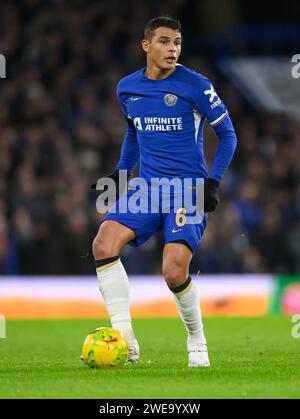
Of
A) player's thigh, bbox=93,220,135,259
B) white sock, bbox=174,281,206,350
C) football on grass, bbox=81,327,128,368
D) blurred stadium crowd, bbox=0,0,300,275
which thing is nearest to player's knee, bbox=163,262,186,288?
white sock, bbox=174,281,206,350

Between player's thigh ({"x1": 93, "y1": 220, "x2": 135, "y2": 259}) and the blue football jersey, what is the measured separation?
0.47 metres

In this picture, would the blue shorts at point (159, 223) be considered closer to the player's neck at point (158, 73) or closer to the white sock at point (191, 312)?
the white sock at point (191, 312)

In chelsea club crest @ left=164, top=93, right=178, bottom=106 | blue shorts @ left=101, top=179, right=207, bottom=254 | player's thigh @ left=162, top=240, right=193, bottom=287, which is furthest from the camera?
chelsea club crest @ left=164, top=93, right=178, bottom=106

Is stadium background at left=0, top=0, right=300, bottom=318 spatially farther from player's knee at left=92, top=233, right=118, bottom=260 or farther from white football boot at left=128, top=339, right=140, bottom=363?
player's knee at left=92, top=233, right=118, bottom=260

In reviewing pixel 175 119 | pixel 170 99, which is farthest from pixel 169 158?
pixel 170 99

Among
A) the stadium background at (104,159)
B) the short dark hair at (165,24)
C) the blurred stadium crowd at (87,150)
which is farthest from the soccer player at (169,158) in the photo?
the stadium background at (104,159)

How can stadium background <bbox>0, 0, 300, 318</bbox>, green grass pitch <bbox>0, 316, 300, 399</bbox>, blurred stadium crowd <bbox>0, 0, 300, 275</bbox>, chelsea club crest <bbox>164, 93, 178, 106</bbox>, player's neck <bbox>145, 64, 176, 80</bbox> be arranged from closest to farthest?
green grass pitch <bbox>0, 316, 300, 399</bbox> → chelsea club crest <bbox>164, 93, 178, 106</bbox> → player's neck <bbox>145, 64, 176, 80</bbox> → stadium background <bbox>0, 0, 300, 318</bbox> → blurred stadium crowd <bbox>0, 0, 300, 275</bbox>

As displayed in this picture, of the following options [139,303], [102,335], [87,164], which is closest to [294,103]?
[87,164]

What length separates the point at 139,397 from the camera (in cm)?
579

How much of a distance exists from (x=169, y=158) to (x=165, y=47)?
0.80 m

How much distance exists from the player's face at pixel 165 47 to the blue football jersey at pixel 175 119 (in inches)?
5.5

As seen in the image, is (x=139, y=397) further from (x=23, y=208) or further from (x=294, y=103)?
(x=294, y=103)

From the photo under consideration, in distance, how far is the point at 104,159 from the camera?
16.4 metres

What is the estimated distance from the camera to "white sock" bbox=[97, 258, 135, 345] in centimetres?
745
